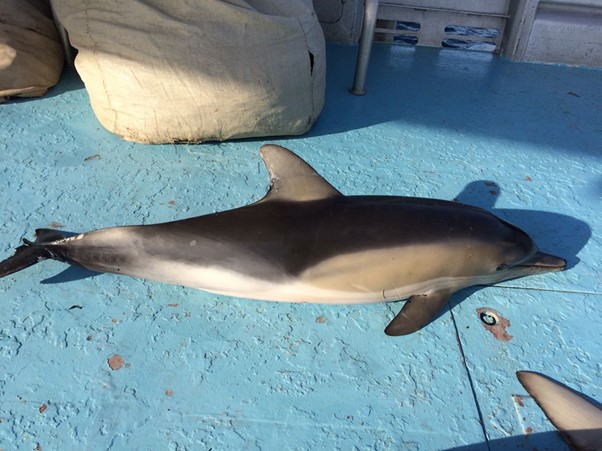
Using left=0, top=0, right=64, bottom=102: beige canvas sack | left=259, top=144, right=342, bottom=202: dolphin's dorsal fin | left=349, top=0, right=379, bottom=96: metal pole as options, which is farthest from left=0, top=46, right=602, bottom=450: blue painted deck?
left=349, top=0, right=379, bottom=96: metal pole

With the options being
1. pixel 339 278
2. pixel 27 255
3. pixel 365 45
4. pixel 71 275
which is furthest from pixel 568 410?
pixel 365 45

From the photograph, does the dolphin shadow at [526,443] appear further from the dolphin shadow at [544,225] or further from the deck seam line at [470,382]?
the dolphin shadow at [544,225]

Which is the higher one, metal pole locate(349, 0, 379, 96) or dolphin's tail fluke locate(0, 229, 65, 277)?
metal pole locate(349, 0, 379, 96)

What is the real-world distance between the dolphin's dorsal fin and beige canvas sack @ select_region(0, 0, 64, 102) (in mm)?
2504

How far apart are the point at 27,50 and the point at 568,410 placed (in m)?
4.34

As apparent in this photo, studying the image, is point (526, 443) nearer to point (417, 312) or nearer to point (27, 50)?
point (417, 312)

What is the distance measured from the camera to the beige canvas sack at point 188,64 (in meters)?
3.25

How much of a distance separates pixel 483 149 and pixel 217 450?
3.04 m

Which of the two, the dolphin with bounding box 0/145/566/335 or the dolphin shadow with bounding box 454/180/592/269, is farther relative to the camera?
the dolphin shadow with bounding box 454/180/592/269

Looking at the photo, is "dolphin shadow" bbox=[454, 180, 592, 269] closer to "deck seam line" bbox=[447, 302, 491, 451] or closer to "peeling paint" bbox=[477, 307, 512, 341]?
"peeling paint" bbox=[477, 307, 512, 341]

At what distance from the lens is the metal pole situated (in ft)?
13.1

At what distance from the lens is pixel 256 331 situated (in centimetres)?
229

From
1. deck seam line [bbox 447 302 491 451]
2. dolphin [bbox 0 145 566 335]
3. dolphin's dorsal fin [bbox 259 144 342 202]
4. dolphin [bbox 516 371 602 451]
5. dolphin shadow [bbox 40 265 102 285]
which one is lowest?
dolphin shadow [bbox 40 265 102 285]

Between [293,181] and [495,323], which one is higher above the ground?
[293,181]
